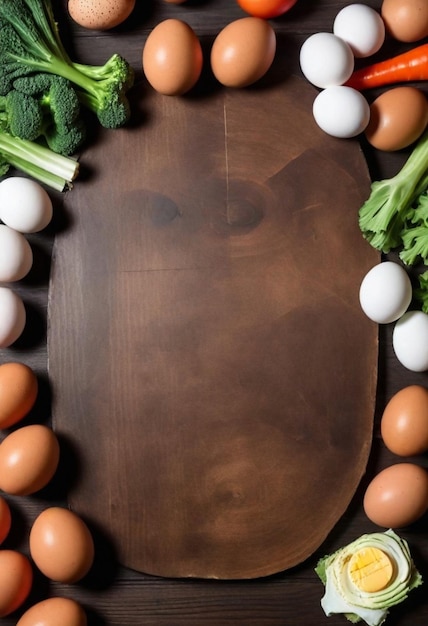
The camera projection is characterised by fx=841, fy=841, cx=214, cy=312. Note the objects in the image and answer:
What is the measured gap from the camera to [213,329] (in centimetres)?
128

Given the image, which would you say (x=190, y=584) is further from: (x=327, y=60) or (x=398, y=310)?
(x=327, y=60)

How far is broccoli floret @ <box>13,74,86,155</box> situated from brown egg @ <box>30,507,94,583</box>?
0.55m

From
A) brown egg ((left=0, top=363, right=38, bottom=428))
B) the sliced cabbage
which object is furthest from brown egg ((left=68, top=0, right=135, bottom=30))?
the sliced cabbage

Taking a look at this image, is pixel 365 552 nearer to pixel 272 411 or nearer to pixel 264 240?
pixel 272 411

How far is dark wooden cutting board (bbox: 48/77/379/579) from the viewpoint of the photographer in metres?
1.26

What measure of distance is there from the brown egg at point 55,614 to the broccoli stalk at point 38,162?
2.02ft

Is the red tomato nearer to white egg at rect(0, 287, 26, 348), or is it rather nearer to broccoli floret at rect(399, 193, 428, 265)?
broccoli floret at rect(399, 193, 428, 265)

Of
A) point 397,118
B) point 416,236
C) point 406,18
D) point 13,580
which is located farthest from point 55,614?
point 406,18

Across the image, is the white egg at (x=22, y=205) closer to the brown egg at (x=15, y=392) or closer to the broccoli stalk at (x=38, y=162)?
the broccoli stalk at (x=38, y=162)

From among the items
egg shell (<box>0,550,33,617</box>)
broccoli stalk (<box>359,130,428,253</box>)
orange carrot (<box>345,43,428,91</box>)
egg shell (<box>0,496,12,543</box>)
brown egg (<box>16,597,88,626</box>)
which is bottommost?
brown egg (<box>16,597,88,626</box>)

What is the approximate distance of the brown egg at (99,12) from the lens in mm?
1257

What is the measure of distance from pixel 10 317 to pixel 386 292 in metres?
0.55

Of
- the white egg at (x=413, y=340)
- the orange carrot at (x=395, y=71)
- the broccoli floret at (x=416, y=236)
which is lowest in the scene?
the white egg at (x=413, y=340)

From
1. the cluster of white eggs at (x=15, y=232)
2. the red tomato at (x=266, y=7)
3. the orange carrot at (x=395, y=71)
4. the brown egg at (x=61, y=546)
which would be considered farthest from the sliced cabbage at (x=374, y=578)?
the red tomato at (x=266, y=7)
